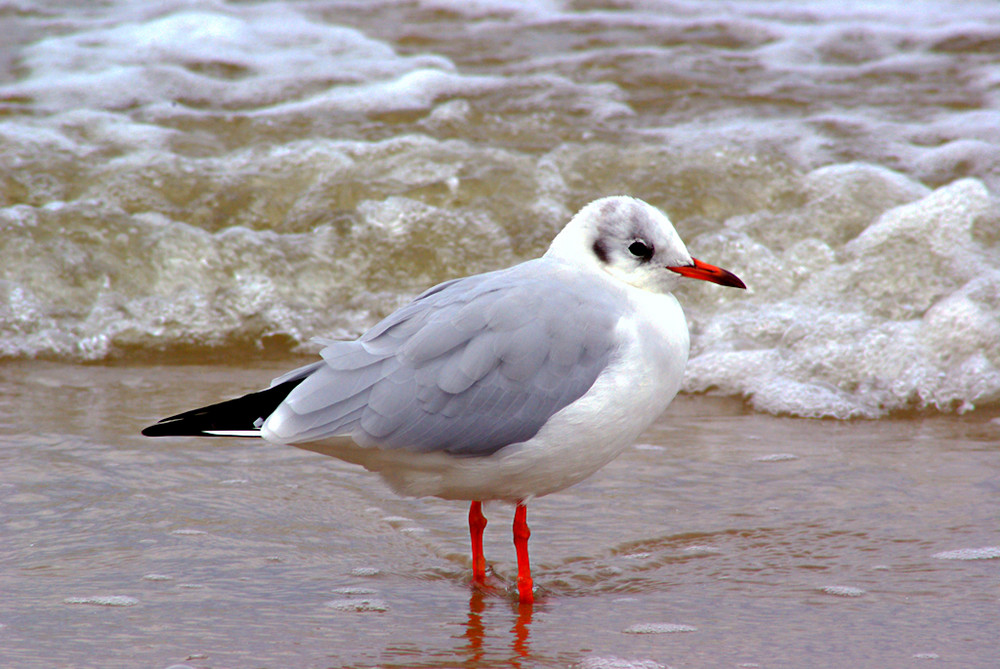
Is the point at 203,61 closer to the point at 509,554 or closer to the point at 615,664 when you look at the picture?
the point at 509,554

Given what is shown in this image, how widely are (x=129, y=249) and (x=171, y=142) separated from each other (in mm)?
1602

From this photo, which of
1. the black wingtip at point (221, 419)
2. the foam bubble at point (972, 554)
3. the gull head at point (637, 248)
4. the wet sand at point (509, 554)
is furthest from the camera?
the foam bubble at point (972, 554)

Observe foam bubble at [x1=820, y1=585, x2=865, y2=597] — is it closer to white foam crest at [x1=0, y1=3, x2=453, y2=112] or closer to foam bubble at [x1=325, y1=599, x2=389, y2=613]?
foam bubble at [x1=325, y1=599, x2=389, y2=613]

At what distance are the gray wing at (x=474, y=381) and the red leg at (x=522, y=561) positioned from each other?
32 cm

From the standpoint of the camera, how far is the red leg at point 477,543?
327cm

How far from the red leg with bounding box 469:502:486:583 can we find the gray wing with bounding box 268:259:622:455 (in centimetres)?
38

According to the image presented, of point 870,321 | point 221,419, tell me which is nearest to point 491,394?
point 221,419

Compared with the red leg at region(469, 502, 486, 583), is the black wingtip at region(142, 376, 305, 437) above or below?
above

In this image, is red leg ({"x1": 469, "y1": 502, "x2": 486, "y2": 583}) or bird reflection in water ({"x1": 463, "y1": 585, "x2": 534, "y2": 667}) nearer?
bird reflection in water ({"x1": 463, "y1": 585, "x2": 534, "y2": 667})

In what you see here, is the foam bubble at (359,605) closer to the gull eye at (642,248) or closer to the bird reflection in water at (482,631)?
the bird reflection in water at (482,631)

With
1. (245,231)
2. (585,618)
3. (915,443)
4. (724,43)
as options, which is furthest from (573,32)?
(585,618)

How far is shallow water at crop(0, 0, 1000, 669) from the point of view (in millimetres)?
3061

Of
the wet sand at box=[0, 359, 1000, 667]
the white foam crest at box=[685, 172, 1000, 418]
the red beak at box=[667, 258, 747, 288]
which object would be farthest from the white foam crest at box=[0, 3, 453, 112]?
the red beak at box=[667, 258, 747, 288]

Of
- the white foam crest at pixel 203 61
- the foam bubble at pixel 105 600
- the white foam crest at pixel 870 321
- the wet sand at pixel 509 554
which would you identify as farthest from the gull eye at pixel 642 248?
the white foam crest at pixel 203 61
